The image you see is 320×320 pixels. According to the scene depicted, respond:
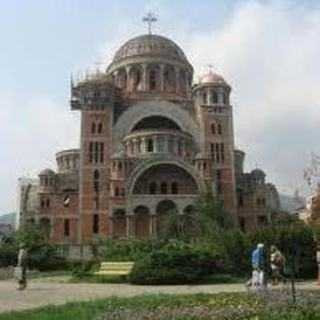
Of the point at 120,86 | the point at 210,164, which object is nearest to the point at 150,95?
the point at 120,86

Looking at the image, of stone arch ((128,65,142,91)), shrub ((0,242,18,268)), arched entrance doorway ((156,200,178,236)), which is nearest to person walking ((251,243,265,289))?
shrub ((0,242,18,268))

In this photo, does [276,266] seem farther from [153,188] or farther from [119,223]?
[153,188]

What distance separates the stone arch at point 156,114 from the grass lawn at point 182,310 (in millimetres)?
60606

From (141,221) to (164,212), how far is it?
2.47m

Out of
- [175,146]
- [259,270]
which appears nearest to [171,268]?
[259,270]

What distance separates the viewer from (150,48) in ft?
278

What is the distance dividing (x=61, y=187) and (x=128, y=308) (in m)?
66.2

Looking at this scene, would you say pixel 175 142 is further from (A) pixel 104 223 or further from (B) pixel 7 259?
(B) pixel 7 259

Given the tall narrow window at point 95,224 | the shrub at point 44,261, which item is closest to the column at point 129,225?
the tall narrow window at point 95,224

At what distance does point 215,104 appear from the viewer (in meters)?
77.0

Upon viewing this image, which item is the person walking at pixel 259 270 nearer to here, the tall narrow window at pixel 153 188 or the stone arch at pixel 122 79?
the tall narrow window at pixel 153 188

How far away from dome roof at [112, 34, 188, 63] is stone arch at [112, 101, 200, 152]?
9.41 m

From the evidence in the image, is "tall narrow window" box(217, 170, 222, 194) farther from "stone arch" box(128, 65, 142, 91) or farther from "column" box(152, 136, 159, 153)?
"stone arch" box(128, 65, 142, 91)

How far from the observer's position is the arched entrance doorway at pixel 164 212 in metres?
66.2
